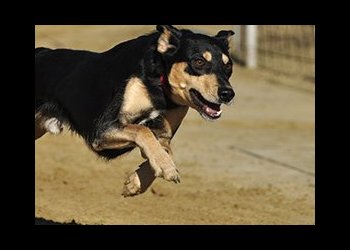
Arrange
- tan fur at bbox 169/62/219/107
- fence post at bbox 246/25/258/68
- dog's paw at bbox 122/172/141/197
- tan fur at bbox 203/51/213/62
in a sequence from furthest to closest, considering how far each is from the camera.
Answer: fence post at bbox 246/25/258/68
dog's paw at bbox 122/172/141/197
tan fur at bbox 203/51/213/62
tan fur at bbox 169/62/219/107

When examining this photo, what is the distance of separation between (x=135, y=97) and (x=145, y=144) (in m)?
0.47

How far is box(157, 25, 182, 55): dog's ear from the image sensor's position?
665 cm

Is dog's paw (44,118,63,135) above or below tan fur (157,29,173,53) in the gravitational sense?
below

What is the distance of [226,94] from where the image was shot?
6.25 m

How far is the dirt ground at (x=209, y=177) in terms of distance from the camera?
8.88m

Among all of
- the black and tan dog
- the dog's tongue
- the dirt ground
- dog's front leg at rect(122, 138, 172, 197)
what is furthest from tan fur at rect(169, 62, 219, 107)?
the dirt ground

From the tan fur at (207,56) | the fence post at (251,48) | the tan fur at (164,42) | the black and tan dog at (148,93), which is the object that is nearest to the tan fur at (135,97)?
the black and tan dog at (148,93)

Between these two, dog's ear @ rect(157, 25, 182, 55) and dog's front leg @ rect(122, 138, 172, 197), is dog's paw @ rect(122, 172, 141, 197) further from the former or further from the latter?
dog's ear @ rect(157, 25, 182, 55)

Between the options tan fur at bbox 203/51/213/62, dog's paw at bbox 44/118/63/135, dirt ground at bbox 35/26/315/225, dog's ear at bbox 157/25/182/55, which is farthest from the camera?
dirt ground at bbox 35/26/315/225

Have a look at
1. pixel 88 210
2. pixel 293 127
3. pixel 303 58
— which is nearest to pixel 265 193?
pixel 88 210

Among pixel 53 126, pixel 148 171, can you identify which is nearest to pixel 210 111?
pixel 148 171

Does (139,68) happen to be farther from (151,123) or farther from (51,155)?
(51,155)

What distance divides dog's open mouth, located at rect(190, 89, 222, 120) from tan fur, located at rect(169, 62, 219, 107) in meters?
0.05

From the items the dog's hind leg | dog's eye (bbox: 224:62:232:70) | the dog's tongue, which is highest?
dog's eye (bbox: 224:62:232:70)
